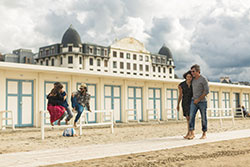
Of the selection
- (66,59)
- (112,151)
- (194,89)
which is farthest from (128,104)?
(66,59)

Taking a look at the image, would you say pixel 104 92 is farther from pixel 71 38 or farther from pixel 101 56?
pixel 101 56

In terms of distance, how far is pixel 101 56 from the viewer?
61250mm

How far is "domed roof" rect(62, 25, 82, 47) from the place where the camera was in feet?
193

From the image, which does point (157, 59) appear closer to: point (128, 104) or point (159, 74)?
point (159, 74)

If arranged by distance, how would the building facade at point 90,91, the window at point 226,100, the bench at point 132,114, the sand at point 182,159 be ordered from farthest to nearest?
the window at point 226,100, the bench at point 132,114, the building facade at point 90,91, the sand at point 182,159

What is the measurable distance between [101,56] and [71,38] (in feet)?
22.2

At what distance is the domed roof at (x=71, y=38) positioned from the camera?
58.7 metres

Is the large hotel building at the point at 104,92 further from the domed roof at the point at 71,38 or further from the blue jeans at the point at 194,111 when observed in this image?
the domed roof at the point at 71,38

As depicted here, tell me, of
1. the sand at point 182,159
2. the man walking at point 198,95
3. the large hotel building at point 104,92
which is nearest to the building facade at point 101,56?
the large hotel building at point 104,92

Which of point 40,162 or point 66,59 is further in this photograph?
point 66,59

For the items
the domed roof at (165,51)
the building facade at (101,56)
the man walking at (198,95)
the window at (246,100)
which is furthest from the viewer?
the domed roof at (165,51)

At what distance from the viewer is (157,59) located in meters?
72.8

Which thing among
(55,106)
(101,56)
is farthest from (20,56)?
(55,106)

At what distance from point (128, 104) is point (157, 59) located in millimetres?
55453
